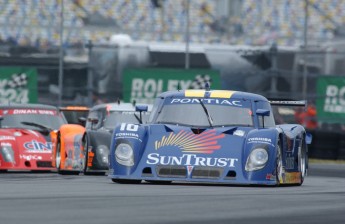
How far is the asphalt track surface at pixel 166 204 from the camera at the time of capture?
7445 mm

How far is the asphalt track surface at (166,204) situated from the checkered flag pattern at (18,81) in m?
14.9

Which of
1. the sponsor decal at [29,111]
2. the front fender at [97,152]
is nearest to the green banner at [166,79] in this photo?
the sponsor decal at [29,111]

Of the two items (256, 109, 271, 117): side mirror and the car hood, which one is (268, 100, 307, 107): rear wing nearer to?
(256, 109, 271, 117): side mirror

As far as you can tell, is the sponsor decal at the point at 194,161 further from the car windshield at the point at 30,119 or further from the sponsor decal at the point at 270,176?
the car windshield at the point at 30,119

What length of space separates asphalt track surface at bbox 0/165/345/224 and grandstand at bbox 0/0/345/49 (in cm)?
2104

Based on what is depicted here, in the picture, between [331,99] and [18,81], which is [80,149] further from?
[331,99]

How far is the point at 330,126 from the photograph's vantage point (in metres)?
26.6

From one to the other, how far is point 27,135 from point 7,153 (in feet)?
1.87

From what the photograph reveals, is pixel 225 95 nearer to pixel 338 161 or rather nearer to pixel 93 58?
pixel 338 161

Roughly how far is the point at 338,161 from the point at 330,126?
79.0 inches

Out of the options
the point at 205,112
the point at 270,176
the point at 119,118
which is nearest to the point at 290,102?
the point at 205,112

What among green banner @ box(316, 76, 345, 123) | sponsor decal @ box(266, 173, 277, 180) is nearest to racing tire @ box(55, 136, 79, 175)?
sponsor decal @ box(266, 173, 277, 180)

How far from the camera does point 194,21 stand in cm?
3628

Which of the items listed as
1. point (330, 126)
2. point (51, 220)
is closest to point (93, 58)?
point (330, 126)
